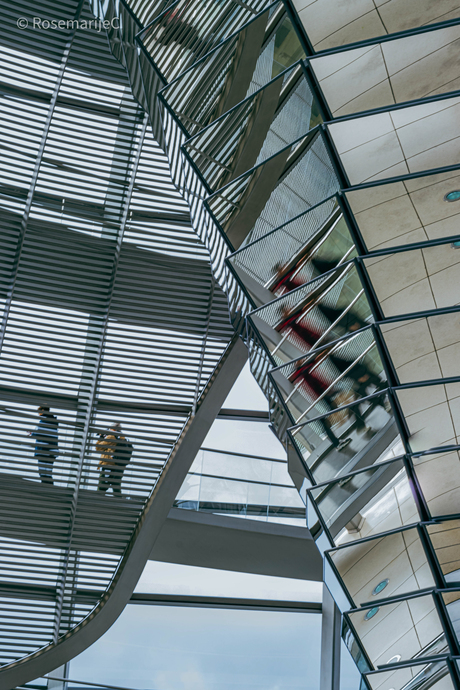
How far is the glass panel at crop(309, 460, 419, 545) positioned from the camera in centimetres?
422

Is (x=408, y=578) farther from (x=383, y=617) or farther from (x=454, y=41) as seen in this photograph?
(x=454, y=41)

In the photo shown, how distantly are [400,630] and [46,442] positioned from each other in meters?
5.21

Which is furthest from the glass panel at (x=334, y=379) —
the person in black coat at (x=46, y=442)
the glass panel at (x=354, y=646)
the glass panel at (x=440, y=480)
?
the person in black coat at (x=46, y=442)

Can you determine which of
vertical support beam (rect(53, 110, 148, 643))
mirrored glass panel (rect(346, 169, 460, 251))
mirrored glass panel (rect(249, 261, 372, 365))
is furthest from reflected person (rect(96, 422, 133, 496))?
mirrored glass panel (rect(346, 169, 460, 251))

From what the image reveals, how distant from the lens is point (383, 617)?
14.8 ft

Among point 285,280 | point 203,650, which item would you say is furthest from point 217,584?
point 285,280

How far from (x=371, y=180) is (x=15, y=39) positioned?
5382mm

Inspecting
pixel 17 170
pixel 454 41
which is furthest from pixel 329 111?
pixel 17 170

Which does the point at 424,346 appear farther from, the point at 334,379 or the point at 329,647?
the point at 329,647

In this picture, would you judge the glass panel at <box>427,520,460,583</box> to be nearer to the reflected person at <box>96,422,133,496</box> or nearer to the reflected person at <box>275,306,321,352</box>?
the reflected person at <box>275,306,321,352</box>

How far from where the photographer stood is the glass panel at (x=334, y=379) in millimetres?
4199

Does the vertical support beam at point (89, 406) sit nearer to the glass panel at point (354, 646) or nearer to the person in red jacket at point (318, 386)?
the person in red jacket at point (318, 386)

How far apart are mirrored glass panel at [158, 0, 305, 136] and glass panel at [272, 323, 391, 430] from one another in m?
1.58

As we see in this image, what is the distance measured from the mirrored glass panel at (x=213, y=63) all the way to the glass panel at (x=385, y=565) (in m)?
2.87
